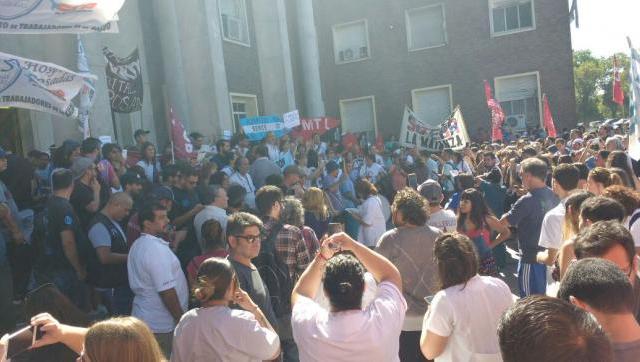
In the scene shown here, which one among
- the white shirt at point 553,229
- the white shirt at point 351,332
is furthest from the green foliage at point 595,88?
the white shirt at point 351,332

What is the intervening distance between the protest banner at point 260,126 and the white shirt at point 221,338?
27.9 feet

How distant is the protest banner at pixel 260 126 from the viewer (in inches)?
440

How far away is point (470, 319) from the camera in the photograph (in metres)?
2.72

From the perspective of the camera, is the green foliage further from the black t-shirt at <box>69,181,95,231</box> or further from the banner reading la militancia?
the black t-shirt at <box>69,181,95,231</box>

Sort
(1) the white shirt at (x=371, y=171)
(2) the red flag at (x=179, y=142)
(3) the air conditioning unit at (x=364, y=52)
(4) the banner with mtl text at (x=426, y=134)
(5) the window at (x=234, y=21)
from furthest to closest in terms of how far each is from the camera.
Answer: (3) the air conditioning unit at (x=364, y=52), (5) the window at (x=234, y=21), (4) the banner with mtl text at (x=426, y=134), (1) the white shirt at (x=371, y=171), (2) the red flag at (x=179, y=142)

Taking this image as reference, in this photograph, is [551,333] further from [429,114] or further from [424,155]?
[429,114]

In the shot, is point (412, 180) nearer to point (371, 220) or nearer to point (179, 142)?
point (371, 220)

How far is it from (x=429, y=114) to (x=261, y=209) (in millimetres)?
20147

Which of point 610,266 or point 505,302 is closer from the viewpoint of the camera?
point 610,266

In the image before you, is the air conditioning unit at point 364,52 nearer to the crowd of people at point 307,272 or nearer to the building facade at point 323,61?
the building facade at point 323,61

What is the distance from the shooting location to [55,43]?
10.5 m

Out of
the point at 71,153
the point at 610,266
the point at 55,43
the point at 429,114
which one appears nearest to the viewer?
the point at 610,266

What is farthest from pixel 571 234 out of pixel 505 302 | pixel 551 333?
pixel 551 333

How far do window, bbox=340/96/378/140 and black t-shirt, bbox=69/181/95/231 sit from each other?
20.0 meters
